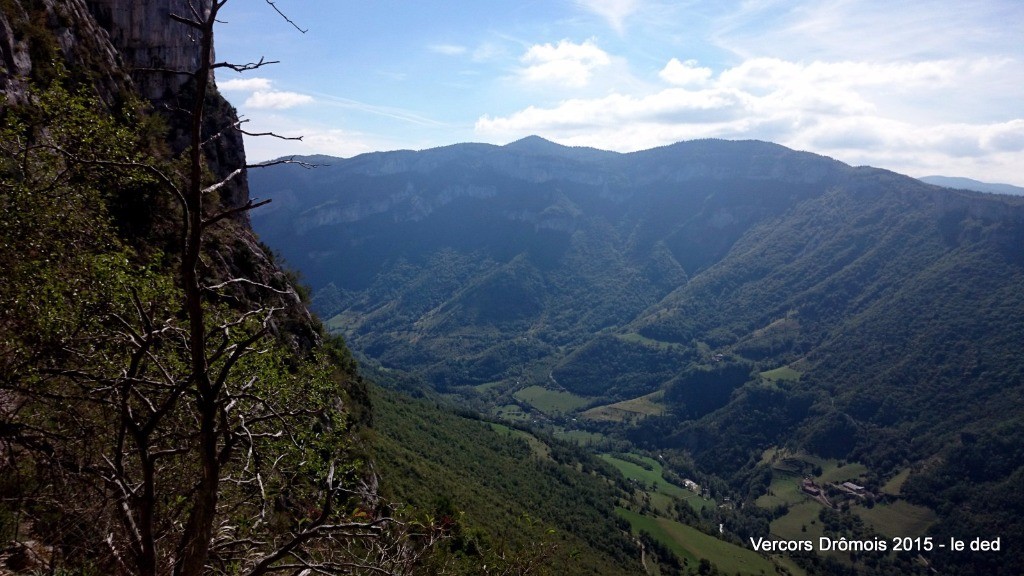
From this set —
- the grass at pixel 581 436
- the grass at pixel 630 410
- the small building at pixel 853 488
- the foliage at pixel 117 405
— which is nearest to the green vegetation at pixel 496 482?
the foliage at pixel 117 405

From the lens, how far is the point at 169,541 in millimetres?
7434

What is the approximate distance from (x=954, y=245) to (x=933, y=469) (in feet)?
330

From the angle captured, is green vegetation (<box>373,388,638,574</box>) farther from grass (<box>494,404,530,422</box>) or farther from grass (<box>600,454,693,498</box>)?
grass (<box>494,404,530,422</box>)

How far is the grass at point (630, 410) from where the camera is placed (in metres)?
170

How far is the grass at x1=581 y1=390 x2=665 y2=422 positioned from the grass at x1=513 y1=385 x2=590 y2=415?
6542mm

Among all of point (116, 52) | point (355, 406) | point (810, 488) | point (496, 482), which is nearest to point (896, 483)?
point (810, 488)

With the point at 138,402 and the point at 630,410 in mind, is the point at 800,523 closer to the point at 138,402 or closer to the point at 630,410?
the point at 630,410

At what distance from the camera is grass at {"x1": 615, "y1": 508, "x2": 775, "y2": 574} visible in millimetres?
76750

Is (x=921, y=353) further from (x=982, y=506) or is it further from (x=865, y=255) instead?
(x=865, y=255)

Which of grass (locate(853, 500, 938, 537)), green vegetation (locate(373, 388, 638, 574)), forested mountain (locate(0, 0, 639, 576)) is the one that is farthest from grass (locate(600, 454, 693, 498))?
forested mountain (locate(0, 0, 639, 576))

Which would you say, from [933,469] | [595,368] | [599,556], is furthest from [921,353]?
[599,556]

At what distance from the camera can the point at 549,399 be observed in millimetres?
183000

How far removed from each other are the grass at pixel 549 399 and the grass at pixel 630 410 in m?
6.54

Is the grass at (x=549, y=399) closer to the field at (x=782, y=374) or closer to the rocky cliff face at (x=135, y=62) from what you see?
the field at (x=782, y=374)
